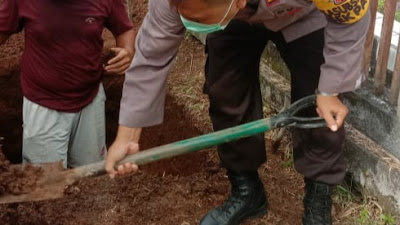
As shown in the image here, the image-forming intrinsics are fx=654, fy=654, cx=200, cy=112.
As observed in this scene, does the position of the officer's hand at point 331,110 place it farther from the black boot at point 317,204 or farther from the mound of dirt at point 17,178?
the mound of dirt at point 17,178

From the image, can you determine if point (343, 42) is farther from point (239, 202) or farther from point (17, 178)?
point (17, 178)

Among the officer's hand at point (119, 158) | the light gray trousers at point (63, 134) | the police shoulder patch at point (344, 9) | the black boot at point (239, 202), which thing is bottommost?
the black boot at point (239, 202)

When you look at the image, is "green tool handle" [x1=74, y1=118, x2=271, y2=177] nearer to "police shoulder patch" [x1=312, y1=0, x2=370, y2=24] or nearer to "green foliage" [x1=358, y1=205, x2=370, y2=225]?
"police shoulder patch" [x1=312, y1=0, x2=370, y2=24]

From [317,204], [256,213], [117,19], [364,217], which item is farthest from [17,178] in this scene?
[364,217]

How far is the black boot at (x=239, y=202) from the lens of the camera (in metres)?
3.22

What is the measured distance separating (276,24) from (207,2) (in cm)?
66

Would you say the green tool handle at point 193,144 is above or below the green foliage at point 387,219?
above

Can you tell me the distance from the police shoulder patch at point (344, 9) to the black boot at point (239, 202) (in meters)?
1.12

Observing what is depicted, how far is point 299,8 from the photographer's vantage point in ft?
8.48

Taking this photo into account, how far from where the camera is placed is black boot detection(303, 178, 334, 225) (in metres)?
3.05

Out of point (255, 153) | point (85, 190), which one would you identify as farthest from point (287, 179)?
point (85, 190)

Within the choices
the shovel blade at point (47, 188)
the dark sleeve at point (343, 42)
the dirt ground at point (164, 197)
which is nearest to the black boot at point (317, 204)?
the dirt ground at point (164, 197)

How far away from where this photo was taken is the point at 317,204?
309cm

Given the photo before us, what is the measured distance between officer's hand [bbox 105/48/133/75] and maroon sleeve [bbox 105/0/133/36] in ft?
0.35
